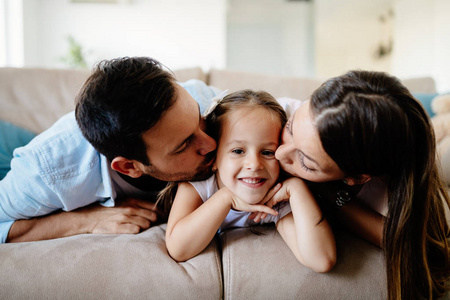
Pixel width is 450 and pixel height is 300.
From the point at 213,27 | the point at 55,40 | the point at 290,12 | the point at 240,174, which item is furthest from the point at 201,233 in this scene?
the point at 290,12

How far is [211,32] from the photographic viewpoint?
12.8 ft

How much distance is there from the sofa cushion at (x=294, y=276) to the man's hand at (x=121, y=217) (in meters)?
0.35

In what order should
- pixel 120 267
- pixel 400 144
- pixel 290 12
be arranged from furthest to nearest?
pixel 290 12 < pixel 120 267 < pixel 400 144

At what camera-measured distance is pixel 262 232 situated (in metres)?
0.96

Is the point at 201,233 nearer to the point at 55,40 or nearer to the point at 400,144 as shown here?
the point at 400,144

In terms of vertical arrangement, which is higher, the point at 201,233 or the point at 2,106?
the point at 2,106

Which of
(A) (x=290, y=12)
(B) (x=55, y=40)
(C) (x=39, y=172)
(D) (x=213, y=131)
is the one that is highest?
(A) (x=290, y=12)

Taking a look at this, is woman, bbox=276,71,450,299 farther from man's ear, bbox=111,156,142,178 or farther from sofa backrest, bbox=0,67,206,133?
sofa backrest, bbox=0,67,206,133

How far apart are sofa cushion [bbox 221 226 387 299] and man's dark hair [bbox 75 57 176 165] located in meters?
0.43

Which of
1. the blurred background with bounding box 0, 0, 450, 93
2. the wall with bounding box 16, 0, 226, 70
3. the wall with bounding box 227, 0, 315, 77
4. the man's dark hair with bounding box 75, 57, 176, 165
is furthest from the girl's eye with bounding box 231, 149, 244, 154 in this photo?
the wall with bounding box 227, 0, 315, 77

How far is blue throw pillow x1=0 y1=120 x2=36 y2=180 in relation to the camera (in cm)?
138

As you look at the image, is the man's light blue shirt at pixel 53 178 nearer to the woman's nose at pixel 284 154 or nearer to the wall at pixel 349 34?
the woman's nose at pixel 284 154

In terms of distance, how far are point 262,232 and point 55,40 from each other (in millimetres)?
3819

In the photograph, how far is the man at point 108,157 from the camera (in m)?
0.83
